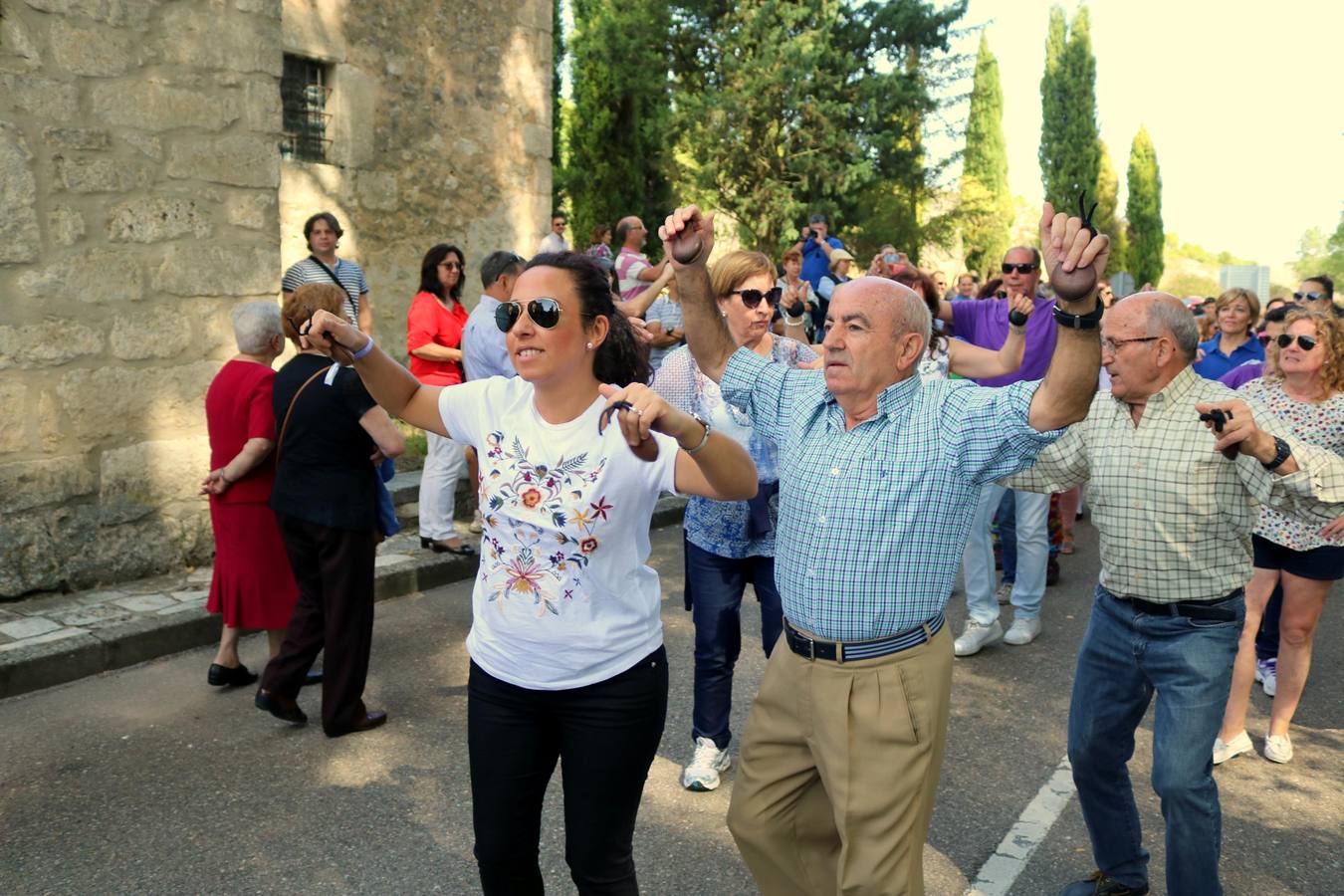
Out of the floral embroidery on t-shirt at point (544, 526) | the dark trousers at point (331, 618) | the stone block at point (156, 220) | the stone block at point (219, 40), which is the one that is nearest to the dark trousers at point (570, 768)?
the floral embroidery on t-shirt at point (544, 526)

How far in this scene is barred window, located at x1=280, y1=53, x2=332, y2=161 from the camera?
1066 cm

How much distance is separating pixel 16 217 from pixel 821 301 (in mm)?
8533

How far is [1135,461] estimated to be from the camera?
11.5 ft

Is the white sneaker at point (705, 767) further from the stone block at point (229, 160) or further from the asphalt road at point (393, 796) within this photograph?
the stone block at point (229, 160)

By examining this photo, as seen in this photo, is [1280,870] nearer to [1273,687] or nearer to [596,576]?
[1273,687]

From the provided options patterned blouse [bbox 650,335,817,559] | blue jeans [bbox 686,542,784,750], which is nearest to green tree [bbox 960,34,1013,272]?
patterned blouse [bbox 650,335,817,559]

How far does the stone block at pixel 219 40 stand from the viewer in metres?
6.71

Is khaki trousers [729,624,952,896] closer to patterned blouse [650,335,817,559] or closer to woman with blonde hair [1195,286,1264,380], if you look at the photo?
patterned blouse [650,335,817,559]

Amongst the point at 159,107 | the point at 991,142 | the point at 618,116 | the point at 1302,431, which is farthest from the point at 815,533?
the point at 991,142

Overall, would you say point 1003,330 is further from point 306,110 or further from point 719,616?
point 306,110

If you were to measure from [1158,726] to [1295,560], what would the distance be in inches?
75.6

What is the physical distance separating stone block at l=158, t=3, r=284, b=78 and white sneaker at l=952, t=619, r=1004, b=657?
5.42 m

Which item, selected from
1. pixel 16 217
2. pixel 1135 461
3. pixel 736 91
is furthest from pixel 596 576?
pixel 736 91

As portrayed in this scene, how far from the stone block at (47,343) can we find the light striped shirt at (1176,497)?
17.3 feet
